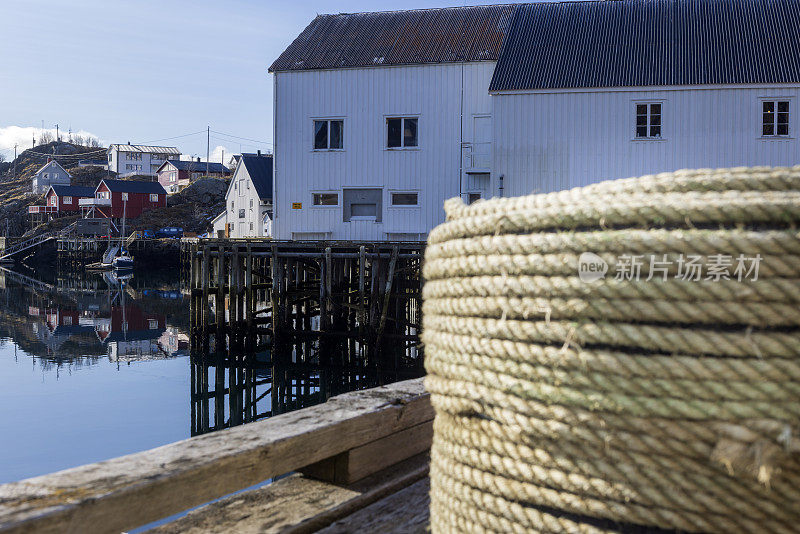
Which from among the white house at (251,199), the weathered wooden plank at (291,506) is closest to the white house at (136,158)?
the white house at (251,199)

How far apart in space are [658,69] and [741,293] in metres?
20.6

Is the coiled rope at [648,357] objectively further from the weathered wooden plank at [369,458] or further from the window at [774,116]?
the window at [774,116]

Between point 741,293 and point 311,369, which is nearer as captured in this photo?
point 741,293

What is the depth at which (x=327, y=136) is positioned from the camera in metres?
23.3

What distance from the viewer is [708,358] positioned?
1181mm

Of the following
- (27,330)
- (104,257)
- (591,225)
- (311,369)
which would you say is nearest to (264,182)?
(104,257)

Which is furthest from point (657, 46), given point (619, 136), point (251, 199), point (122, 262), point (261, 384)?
point (122, 262)

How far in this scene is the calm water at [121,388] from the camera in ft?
45.9

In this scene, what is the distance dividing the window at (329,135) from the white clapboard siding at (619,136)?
5136 mm

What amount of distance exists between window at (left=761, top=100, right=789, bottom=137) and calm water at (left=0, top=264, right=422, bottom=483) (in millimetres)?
11032

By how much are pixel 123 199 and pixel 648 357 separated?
8529cm

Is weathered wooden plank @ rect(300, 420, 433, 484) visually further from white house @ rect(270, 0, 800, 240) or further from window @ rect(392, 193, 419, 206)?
window @ rect(392, 193, 419, 206)

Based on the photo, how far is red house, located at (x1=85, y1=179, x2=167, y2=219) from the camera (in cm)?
8000

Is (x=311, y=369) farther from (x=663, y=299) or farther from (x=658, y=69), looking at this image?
(x=663, y=299)
